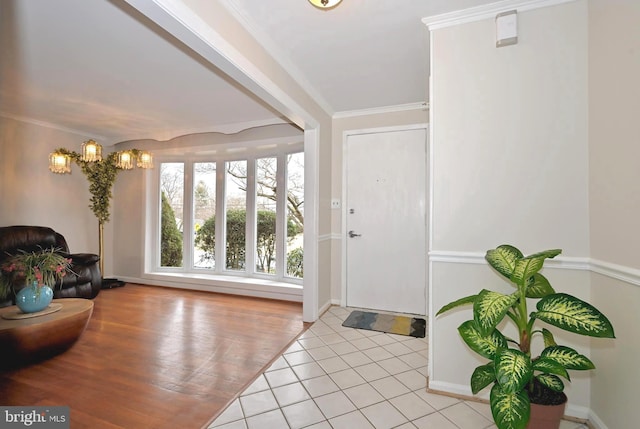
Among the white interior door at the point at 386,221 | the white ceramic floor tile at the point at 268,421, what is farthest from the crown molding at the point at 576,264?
the white interior door at the point at 386,221

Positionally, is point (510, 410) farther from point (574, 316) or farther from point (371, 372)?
point (371, 372)

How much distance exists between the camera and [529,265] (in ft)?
4.13

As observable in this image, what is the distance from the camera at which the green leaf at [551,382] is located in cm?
121

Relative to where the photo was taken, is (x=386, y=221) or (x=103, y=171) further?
(x=103, y=171)

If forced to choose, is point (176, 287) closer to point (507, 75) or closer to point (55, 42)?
point (55, 42)

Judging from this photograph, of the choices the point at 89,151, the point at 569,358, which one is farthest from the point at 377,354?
the point at 89,151

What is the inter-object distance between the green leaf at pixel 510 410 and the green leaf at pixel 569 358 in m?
0.23

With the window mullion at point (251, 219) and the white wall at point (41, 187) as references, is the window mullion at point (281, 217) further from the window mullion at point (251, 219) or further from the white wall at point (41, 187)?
the white wall at point (41, 187)

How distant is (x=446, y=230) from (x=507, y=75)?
998 millimetres

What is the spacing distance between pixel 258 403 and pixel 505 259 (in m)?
1.60

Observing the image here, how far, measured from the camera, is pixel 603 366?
4.74 feet

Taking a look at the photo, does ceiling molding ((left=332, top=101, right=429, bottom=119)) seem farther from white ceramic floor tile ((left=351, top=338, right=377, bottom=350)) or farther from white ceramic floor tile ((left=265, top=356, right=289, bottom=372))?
white ceramic floor tile ((left=265, top=356, right=289, bottom=372))

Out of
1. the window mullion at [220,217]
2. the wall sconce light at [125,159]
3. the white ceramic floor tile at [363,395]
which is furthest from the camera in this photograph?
the window mullion at [220,217]

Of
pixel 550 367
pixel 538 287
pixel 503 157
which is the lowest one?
pixel 550 367
